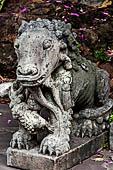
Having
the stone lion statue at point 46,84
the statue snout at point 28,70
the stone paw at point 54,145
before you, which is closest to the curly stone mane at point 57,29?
the stone lion statue at point 46,84

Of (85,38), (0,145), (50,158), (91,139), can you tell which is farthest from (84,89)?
(85,38)

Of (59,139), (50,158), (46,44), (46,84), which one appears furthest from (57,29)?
(50,158)

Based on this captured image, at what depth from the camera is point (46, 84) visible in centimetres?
449

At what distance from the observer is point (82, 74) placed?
502cm

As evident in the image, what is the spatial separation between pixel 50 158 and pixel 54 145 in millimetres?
140

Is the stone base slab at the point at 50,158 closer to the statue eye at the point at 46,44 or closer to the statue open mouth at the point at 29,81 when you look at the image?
the statue open mouth at the point at 29,81

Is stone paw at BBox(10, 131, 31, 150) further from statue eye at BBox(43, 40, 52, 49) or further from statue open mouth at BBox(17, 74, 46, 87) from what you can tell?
statue eye at BBox(43, 40, 52, 49)

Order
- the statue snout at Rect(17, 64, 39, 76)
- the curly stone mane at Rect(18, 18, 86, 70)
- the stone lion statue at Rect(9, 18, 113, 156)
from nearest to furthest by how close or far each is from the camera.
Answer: the statue snout at Rect(17, 64, 39, 76) < the stone lion statue at Rect(9, 18, 113, 156) < the curly stone mane at Rect(18, 18, 86, 70)

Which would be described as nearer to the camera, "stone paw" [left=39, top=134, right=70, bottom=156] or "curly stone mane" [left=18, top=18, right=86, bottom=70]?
"stone paw" [left=39, top=134, right=70, bottom=156]

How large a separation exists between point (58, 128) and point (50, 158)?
1.10 ft

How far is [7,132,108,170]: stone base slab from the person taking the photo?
14.8ft

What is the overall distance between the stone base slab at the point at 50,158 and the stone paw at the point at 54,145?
Answer: 0.18 ft

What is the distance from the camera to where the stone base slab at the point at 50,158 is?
14.8 ft

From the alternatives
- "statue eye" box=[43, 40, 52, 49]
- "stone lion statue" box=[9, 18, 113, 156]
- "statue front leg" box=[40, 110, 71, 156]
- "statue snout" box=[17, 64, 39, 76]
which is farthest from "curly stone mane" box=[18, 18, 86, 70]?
"statue front leg" box=[40, 110, 71, 156]
